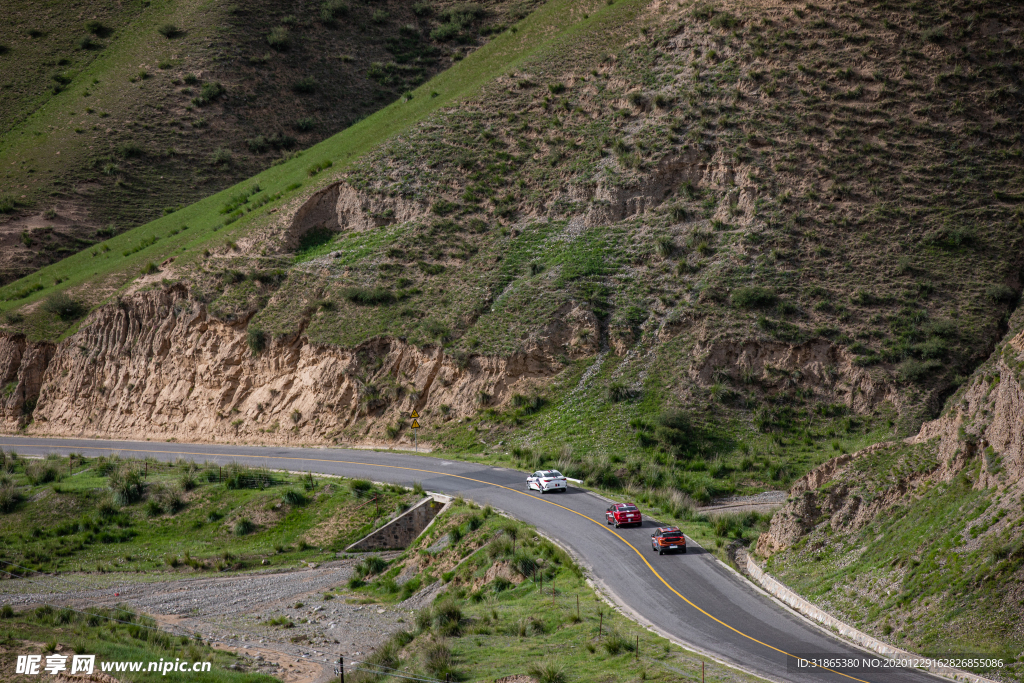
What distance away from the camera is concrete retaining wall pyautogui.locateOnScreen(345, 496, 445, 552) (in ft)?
111

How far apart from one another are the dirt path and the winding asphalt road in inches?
240

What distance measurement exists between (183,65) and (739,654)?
81197 mm

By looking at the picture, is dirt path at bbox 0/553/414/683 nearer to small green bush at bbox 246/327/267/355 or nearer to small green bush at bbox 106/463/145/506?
small green bush at bbox 106/463/145/506

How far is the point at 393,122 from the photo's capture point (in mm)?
65125

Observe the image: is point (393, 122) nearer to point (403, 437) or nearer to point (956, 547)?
point (403, 437)

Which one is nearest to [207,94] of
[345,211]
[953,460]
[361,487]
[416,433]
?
[345,211]

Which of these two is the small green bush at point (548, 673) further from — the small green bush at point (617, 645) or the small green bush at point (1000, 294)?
the small green bush at point (1000, 294)

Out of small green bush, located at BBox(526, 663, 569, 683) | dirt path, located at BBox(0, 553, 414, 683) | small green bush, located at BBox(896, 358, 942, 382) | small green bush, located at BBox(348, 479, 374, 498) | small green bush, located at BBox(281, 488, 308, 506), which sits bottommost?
dirt path, located at BBox(0, 553, 414, 683)

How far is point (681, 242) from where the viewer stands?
4788cm

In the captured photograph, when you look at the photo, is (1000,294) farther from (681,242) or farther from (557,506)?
(557,506)

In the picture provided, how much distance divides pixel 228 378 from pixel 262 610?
25.1 metres

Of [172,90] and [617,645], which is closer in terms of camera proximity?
[617,645]

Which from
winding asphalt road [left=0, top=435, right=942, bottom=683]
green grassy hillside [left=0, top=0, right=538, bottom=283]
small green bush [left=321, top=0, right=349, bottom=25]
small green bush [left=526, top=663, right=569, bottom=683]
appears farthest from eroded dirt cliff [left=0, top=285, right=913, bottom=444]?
small green bush [left=321, top=0, right=349, bottom=25]

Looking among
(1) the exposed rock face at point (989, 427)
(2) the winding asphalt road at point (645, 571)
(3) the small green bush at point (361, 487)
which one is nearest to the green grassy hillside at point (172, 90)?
(2) the winding asphalt road at point (645, 571)
